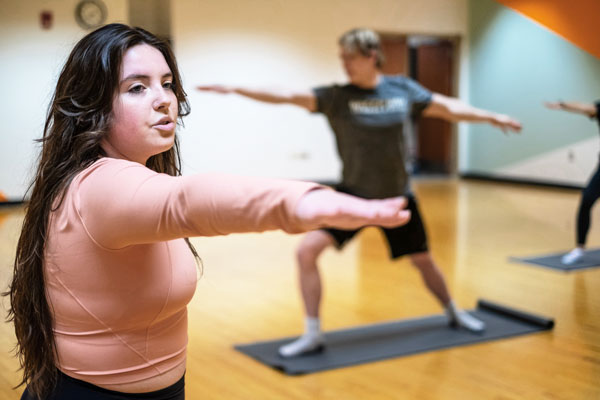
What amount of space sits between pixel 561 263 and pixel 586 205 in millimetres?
461

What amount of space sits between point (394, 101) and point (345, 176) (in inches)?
15.3

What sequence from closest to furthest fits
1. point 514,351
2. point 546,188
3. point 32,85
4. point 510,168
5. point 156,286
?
1. point 156,286
2. point 32,85
3. point 546,188
4. point 510,168
5. point 514,351

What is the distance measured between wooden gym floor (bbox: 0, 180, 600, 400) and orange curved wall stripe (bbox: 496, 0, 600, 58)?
46 cm

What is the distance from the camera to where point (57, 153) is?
996 millimetres

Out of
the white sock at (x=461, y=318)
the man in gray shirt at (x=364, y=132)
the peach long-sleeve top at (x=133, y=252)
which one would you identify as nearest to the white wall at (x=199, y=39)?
the man in gray shirt at (x=364, y=132)

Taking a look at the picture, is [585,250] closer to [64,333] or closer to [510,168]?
[510,168]

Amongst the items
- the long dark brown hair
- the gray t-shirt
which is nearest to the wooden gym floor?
the gray t-shirt

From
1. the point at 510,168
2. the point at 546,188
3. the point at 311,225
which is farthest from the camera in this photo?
the point at 510,168

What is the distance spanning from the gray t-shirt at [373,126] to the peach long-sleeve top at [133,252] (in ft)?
6.42

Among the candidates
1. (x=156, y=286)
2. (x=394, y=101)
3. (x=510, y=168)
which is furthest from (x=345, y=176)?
(x=156, y=286)

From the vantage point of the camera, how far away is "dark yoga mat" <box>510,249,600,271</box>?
2.14 metres

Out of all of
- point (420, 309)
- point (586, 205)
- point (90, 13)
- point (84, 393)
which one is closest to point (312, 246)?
point (420, 309)

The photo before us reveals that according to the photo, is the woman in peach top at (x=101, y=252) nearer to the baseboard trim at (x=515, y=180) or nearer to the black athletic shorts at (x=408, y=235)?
the baseboard trim at (x=515, y=180)

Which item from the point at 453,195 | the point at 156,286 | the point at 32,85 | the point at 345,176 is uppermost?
the point at 32,85
